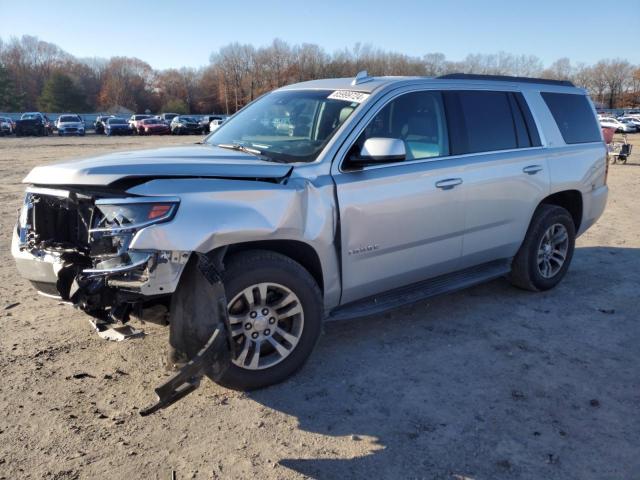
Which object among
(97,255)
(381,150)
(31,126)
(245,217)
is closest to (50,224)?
(97,255)

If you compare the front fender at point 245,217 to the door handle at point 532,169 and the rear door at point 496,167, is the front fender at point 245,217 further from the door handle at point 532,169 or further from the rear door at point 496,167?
the door handle at point 532,169

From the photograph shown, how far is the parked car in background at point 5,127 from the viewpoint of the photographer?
43656mm

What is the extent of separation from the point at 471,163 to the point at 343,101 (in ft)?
3.99

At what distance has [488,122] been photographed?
470 cm

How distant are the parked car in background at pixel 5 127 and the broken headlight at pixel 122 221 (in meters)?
48.3

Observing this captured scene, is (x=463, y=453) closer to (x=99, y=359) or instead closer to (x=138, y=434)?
(x=138, y=434)

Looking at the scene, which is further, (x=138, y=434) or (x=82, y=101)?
(x=82, y=101)

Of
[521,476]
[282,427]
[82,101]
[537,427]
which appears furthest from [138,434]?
[82,101]

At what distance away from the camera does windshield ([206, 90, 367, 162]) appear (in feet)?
12.5

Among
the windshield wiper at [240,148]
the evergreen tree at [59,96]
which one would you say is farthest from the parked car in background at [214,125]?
the evergreen tree at [59,96]

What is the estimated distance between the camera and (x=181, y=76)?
10638 centimetres

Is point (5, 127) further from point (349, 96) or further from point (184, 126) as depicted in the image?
point (349, 96)

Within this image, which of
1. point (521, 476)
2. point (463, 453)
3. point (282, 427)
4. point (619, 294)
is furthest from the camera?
point (619, 294)

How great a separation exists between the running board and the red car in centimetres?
4298
